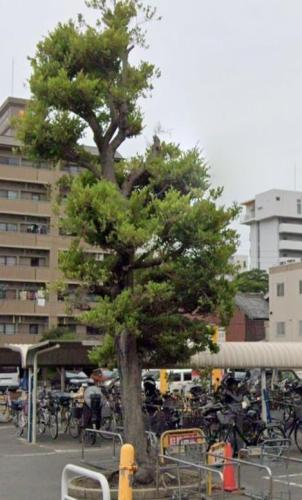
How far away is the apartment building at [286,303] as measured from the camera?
48.8 metres

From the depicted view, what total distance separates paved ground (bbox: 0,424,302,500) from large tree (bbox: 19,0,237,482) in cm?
178

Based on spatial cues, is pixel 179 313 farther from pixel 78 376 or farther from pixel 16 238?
pixel 16 238

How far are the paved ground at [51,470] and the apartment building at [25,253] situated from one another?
37.4 metres

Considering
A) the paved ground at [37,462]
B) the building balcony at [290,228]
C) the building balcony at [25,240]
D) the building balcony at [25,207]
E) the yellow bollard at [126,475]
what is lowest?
the paved ground at [37,462]

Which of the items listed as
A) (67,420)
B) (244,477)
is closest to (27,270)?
(67,420)

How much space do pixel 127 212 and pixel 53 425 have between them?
10.3 m

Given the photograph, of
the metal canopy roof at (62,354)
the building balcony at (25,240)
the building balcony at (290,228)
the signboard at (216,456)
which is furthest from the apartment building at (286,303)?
the building balcony at (290,228)

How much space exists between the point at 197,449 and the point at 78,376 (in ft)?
94.2

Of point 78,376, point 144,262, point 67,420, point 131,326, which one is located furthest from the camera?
point 78,376

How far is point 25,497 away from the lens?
10.6m

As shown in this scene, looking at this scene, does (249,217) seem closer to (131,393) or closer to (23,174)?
(23,174)

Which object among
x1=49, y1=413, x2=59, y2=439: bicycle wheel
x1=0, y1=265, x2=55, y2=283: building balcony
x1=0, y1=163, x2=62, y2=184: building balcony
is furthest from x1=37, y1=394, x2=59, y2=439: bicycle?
x1=0, y1=163, x2=62, y2=184: building balcony

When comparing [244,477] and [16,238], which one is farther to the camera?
[16,238]

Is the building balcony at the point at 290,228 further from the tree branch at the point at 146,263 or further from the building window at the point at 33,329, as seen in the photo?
the tree branch at the point at 146,263
